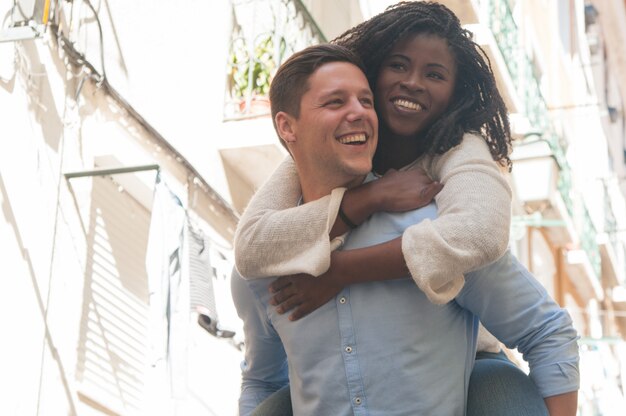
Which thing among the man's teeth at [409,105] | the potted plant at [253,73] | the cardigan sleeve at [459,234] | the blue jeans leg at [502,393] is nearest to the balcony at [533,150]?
the potted plant at [253,73]

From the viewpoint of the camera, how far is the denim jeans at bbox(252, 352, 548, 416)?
250 cm

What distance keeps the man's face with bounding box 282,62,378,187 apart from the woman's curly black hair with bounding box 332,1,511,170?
0.53 feet

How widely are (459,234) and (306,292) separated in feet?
1.29

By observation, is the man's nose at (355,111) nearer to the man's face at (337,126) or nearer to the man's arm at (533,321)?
the man's face at (337,126)

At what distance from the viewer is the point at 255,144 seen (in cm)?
1079

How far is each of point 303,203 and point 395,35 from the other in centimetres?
46

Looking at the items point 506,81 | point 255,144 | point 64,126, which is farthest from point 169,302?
point 506,81

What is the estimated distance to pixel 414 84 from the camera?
268 centimetres

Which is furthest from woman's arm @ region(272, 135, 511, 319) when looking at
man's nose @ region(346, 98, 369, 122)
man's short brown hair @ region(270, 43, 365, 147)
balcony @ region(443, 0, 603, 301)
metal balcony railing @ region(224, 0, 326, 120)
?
balcony @ region(443, 0, 603, 301)

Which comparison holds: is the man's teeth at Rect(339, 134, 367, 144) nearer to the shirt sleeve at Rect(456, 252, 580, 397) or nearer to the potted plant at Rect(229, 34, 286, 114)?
the shirt sleeve at Rect(456, 252, 580, 397)

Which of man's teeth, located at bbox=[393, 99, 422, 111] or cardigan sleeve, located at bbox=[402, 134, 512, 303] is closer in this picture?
cardigan sleeve, located at bbox=[402, 134, 512, 303]

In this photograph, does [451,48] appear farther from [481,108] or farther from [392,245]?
[392,245]

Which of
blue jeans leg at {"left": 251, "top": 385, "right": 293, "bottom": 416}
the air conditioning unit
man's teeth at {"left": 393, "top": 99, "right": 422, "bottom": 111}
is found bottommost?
blue jeans leg at {"left": 251, "top": 385, "right": 293, "bottom": 416}

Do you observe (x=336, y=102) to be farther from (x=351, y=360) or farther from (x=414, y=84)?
(x=351, y=360)
